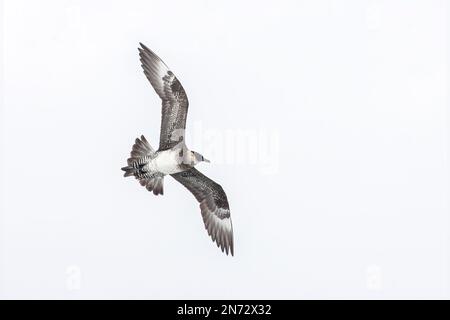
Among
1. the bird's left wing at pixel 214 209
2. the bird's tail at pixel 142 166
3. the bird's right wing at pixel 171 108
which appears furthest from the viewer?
the bird's left wing at pixel 214 209

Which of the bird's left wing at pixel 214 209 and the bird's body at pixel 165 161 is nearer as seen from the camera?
the bird's body at pixel 165 161

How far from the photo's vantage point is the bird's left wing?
42.4 feet

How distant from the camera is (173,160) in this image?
12094 millimetres

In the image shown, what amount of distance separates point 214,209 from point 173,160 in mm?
1684

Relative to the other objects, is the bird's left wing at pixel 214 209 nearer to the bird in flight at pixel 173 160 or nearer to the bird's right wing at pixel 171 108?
the bird in flight at pixel 173 160

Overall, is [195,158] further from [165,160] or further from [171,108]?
[171,108]

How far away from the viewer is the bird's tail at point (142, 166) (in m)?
12.1

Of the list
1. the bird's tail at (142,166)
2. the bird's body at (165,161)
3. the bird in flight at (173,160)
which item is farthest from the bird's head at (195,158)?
the bird's tail at (142,166)

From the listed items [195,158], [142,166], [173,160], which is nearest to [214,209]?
[195,158]

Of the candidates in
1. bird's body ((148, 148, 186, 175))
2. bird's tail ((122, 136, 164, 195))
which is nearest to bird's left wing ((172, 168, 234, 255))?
bird's tail ((122, 136, 164, 195))
